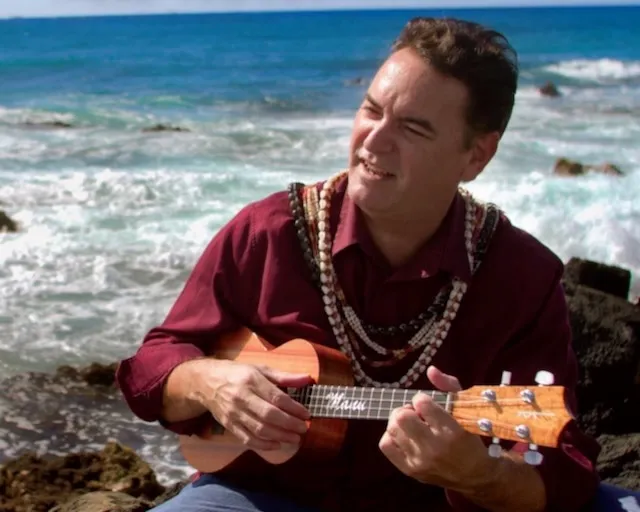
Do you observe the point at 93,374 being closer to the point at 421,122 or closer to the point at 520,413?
the point at 421,122

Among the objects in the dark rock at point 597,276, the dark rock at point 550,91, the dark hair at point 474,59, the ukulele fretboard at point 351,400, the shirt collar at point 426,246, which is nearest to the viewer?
the ukulele fretboard at point 351,400

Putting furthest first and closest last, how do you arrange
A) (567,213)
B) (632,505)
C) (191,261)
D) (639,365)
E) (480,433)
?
(567,213) → (191,261) → (639,365) → (632,505) → (480,433)

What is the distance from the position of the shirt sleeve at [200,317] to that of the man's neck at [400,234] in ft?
1.02

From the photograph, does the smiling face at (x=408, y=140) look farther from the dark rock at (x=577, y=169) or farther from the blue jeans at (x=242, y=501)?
the dark rock at (x=577, y=169)

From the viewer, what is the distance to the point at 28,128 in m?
21.0

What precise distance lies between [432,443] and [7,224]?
9.31 meters

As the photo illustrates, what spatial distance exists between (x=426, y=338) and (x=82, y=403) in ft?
12.7

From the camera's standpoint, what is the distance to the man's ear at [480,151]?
2.62 metres

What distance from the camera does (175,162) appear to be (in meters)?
16.6

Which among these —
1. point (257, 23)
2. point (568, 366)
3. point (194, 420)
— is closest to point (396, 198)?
point (568, 366)

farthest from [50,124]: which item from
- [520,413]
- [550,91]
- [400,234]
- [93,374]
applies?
[520,413]

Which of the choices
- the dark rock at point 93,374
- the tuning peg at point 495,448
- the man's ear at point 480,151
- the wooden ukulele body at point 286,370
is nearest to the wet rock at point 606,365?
the man's ear at point 480,151

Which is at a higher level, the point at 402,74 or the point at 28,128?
the point at 402,74

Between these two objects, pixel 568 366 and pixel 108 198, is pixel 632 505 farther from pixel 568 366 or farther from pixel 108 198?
pixel 108 198
